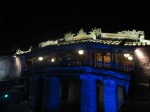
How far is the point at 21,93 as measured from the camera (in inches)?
1324

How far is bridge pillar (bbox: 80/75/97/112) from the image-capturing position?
22359 mm

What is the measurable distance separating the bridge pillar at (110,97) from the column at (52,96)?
6.42 meters

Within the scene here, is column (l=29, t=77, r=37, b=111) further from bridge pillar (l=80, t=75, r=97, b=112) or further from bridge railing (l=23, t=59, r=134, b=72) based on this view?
bridge pillar (l=80, t=75, r=97, b=112)

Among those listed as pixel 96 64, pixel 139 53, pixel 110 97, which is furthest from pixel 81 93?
pixel 139 53

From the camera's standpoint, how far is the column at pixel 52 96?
998 inches

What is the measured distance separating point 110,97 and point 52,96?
7.45 m

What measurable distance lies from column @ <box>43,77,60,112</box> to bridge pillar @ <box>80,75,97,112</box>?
421 centimetres

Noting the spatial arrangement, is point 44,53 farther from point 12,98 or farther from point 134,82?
point 134,82

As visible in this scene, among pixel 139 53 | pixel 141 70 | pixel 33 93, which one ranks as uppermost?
pixel 139 53

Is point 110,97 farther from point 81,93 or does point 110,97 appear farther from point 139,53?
point 139,53

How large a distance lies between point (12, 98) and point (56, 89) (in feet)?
34.5

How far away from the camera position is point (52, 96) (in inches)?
1006

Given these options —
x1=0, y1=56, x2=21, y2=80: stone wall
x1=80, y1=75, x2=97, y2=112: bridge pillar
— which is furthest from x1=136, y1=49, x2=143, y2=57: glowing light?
x1=0, y1=56, x2=21, y2=80: stone wall

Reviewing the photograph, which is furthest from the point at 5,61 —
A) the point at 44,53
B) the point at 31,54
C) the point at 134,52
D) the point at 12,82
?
the point at 134,52
